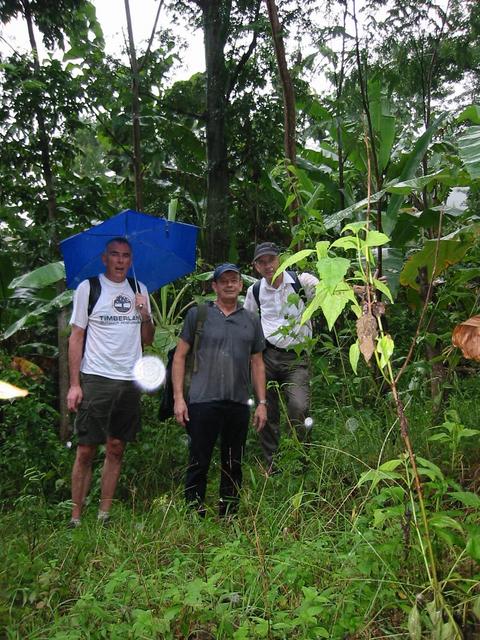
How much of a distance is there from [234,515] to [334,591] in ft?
3.93

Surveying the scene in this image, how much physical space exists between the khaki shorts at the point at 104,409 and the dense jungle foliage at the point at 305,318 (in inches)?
16.8

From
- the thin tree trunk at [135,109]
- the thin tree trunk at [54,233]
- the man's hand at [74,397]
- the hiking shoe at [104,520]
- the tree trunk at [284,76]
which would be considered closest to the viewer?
the hiking shoe at [104,520]

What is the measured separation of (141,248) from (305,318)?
2.97m

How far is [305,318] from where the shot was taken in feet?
6.79

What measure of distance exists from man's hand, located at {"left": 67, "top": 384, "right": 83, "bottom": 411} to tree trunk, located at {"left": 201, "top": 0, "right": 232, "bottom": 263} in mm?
3327

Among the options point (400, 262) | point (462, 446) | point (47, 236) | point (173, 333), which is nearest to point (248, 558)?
point (462, 446)

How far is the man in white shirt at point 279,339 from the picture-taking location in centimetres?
454

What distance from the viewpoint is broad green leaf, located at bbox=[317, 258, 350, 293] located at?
195cm

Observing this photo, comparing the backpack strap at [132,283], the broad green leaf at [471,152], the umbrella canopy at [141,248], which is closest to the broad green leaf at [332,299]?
the broad green leaf at [471,152]

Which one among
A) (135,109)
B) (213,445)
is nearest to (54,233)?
(135,109)

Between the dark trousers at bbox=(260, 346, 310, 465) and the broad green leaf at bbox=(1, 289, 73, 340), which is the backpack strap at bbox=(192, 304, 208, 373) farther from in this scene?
the broad green leaf at bbox=(1, 289, 73, 340)

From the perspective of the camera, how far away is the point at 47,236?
620 cm

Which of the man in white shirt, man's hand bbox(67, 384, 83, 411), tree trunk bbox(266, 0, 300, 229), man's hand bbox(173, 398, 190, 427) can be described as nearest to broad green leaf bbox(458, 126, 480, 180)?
the man in white shirt

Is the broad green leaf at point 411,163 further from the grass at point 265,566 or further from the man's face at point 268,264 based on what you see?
the grass at point 265,566
